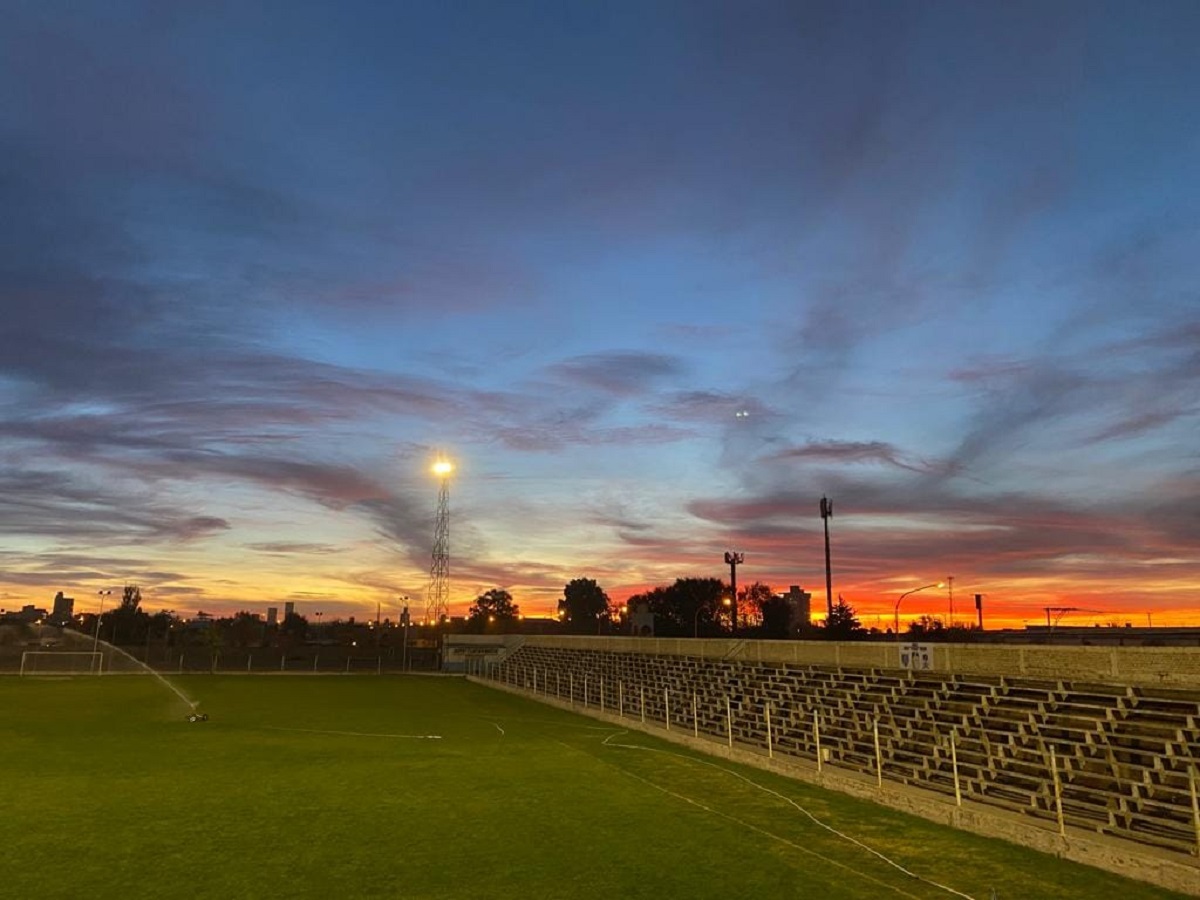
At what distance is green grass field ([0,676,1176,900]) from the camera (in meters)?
11.4

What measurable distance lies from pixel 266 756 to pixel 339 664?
60779 millimetres

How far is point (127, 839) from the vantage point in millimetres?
13484

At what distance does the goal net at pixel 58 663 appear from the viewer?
208 feet

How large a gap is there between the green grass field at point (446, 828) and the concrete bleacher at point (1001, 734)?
8.46ft

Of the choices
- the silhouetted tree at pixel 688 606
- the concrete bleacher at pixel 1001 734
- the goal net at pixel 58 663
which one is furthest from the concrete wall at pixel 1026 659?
the silhouetted tree at pixel 688 606

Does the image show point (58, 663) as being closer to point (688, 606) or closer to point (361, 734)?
point (361, 734)

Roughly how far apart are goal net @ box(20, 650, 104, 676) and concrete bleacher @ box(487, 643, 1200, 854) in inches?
2342

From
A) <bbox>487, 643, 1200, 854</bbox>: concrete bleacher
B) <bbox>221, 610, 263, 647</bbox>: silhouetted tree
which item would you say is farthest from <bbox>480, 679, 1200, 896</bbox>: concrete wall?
<bbox>221, 610, 263, 647</bbox>: silhouetted tree

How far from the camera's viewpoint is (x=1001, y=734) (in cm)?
1892

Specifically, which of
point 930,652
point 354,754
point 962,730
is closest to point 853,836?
point 962,730

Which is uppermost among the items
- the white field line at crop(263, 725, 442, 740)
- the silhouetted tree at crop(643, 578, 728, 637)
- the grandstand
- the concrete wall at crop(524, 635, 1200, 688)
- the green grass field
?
the silhouetted tree at crop(643, 578, 728, 637)

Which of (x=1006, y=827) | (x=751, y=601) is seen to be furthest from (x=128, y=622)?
(x=1006, y=827)

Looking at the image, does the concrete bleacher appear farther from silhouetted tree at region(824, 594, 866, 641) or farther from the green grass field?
silhouetted tree at region(824, 594, 866, 641)

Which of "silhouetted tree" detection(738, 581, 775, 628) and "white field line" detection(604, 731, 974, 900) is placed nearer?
"white field line" detection(604, 731, 974, 900)
